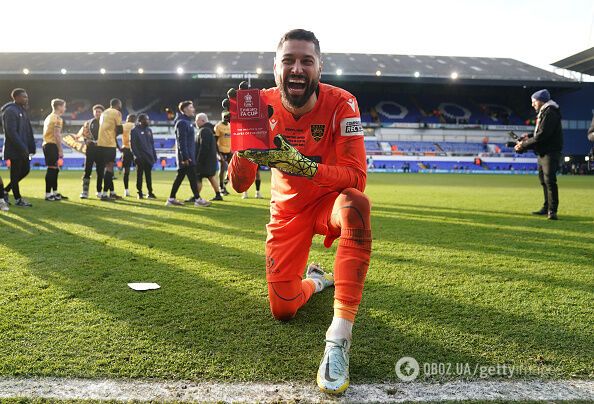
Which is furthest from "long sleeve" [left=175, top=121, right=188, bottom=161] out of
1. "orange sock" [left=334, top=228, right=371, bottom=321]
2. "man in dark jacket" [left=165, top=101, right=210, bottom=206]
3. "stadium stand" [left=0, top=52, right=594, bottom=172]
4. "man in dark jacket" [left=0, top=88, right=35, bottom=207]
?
"stadium stand" [left=0, top=52, right=594, bottom=172]

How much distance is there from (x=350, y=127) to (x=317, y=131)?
23cm

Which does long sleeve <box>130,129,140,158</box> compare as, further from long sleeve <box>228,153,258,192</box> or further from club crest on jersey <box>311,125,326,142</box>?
club crest on jersey <box>311,125,326,142</box>

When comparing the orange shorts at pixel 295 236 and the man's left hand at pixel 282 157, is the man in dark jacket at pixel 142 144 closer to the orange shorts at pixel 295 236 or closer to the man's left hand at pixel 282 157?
the orange shorts at pixel 295 236

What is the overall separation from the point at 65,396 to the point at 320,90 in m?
2.07

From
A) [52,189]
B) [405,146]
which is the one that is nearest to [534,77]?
[405,146]

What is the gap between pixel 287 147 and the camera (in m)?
2.10

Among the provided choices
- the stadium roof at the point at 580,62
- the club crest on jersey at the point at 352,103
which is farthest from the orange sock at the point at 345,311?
the stadium roof at the point at 580,62

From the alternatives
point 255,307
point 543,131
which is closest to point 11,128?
point 255,307

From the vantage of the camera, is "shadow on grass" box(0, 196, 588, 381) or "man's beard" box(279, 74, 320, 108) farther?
"man's beard" box(279, 74, 320, 108)

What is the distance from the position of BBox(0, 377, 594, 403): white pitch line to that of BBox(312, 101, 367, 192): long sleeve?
1.05m

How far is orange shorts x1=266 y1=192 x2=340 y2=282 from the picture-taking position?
103 inches

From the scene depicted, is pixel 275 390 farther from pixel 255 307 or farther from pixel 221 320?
pixel 255 307

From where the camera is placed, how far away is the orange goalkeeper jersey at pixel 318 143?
248 cm

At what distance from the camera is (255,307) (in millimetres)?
2828
